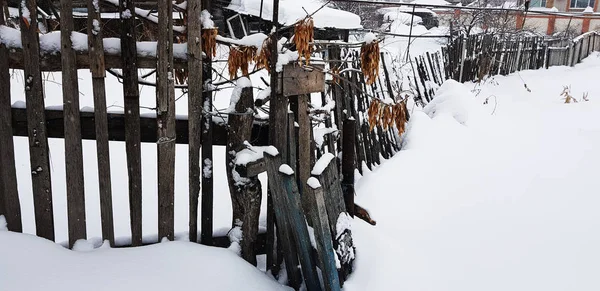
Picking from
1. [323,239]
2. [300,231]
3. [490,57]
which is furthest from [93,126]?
[490,57]

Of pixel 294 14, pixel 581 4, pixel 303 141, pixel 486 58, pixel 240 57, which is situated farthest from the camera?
pixel 581 4

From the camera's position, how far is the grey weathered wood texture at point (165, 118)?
7.19 ft

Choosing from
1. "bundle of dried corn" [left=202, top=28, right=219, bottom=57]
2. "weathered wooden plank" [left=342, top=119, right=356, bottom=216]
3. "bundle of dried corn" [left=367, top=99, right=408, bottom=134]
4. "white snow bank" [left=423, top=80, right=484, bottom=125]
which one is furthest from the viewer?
"white snow bank" [left=423, top=80, right=484, bottom=125]

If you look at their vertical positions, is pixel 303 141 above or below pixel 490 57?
below

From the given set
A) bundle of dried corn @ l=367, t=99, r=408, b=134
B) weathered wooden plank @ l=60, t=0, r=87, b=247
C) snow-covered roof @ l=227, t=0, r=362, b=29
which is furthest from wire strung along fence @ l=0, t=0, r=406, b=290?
snow-covered roof @ l=227, t=0, r=362, b=29

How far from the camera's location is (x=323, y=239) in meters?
2.21

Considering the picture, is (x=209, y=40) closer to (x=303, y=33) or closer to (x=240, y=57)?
(x=240, y=57)

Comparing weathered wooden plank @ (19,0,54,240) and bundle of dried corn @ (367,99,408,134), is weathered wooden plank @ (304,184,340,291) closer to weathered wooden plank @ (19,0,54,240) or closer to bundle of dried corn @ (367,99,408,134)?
Answer: bundle of dried corn @ (367,99,408,134)

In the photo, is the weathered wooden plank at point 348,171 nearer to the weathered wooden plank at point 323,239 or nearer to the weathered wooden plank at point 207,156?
the weathered wooden plank at point 323,239

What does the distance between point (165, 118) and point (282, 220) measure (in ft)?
2.69

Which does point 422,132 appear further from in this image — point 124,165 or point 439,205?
point 124,165

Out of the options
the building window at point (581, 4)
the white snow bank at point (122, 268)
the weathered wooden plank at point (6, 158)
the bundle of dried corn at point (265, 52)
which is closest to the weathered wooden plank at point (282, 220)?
the white snow bank at point (122, 268)

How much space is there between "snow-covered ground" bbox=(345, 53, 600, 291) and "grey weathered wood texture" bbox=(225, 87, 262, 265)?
62 centimetres

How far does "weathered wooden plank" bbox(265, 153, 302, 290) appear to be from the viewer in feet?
7.47
